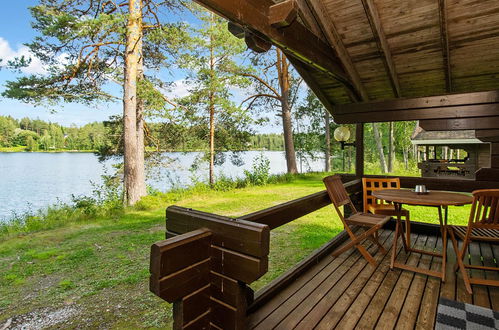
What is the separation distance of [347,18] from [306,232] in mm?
3761

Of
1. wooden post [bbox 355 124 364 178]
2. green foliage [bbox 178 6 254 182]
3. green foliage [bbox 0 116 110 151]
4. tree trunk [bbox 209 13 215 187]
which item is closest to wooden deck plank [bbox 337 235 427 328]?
wooden post [bbox 355 124 364 178]

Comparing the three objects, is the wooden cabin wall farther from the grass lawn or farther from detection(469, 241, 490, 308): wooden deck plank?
detection(469, 241, 490, 308): wooden deck plank

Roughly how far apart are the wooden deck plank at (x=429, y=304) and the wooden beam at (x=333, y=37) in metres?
2.43

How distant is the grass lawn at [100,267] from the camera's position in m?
2.72

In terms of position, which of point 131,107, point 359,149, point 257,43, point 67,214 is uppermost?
point 131,107

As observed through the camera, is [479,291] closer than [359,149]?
Yes

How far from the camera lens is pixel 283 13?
77.2 inches

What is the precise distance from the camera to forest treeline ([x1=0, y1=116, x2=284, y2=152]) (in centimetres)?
1130

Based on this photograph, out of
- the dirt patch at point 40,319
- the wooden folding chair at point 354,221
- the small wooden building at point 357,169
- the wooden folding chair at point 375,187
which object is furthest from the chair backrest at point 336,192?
the dirt patch at point 40,319

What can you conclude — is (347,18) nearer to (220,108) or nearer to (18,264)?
(18,264)

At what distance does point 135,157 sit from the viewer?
810 cm

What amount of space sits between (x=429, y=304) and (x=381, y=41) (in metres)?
2.54

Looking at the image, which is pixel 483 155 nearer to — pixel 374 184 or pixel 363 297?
pixel 374 184

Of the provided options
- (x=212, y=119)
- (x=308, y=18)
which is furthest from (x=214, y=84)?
(x=308, y=18)
